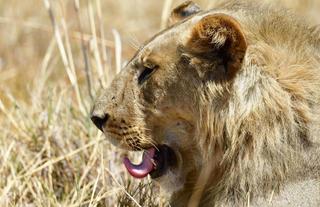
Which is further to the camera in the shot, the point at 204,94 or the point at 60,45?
the point at 60,45

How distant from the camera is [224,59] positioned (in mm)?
3205

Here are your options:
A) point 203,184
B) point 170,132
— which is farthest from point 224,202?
point 170,132

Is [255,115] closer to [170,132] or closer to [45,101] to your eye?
[170,132]

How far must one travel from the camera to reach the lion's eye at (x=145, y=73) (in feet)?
11.3

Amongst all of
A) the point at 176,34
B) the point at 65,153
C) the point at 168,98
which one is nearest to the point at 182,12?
the point at 176,34

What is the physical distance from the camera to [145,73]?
3.46 metres

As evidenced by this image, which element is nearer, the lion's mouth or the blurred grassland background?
the lion's mouth

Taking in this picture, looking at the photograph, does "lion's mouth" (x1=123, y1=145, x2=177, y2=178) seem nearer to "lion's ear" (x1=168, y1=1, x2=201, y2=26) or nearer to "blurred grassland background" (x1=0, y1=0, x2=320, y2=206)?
"blurred grassland background" (x1=0, y1=0, x2=320, y2=206)

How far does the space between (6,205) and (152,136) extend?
2.70ft

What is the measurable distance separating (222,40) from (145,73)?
432 mm

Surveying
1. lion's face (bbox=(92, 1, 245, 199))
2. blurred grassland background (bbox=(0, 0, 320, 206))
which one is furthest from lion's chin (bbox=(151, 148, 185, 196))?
blurred grassland background (bbox=(0, 0, 320, 206))

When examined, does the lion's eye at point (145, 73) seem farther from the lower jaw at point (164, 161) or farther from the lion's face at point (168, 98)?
the lower jaw at point (164, 161)

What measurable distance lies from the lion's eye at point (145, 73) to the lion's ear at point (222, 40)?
0.24 meters

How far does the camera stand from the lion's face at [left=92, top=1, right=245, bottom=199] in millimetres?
3234
